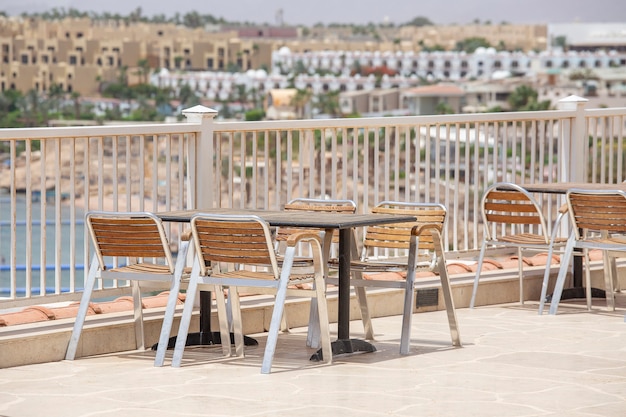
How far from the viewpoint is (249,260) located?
242 inches

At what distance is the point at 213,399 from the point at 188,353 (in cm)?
128

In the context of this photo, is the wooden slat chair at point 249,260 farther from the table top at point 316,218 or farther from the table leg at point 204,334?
the table leg at point 204,334

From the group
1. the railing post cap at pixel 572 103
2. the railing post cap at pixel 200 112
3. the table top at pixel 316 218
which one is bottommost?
the table top at pixel 316 218

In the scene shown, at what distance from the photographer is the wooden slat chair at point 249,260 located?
6.07 m

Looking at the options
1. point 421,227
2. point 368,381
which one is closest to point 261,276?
point 368,381

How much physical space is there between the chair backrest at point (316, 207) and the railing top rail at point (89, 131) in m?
0.78

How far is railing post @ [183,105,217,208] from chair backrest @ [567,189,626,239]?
223cm

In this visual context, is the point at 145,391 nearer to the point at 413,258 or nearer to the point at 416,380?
the point at 416,380

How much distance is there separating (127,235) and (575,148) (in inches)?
176

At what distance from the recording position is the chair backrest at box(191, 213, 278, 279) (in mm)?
6047

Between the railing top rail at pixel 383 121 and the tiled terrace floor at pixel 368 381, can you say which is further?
the railing top rail at pixel 383 121

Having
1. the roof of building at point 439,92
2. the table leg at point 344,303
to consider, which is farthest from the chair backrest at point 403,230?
the roof of building at point 439,92

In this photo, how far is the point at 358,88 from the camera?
17188 cm

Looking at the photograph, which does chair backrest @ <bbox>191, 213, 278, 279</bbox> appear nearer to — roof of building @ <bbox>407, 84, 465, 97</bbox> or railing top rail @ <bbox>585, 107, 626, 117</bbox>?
railing top rail @ <bbox>585, 107, 626, 117</bbox>
